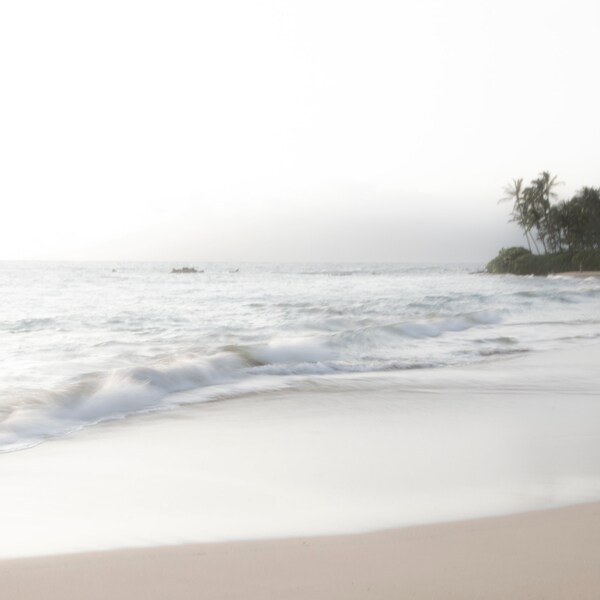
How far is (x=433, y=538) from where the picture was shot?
10.3 feet

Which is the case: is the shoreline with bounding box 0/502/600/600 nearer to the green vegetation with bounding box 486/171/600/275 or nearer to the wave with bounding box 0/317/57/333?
the wave with bounding box 0/317/57/333

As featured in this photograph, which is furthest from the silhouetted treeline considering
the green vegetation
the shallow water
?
the shallow water

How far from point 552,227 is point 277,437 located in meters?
66.5

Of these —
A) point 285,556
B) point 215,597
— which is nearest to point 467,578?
point 285,556

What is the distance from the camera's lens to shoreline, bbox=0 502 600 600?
2.61m

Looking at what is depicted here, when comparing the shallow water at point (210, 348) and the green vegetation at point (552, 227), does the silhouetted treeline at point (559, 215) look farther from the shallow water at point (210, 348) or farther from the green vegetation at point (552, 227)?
the shallow water at point (210, 348)

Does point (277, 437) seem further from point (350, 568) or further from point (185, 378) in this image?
point (185, 378)

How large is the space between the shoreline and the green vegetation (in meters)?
63.9

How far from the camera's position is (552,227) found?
2655 inches

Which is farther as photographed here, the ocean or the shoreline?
the ocean

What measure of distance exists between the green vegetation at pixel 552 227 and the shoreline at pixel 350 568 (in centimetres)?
6386

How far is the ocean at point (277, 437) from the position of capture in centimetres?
352

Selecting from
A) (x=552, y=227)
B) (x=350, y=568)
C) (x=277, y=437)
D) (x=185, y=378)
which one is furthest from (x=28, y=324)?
(x=552, y=227)

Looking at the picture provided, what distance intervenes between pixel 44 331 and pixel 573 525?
12431mm
